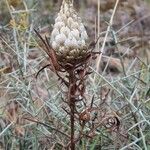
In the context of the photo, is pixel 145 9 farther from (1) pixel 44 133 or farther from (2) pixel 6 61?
(1) pixel 44 133

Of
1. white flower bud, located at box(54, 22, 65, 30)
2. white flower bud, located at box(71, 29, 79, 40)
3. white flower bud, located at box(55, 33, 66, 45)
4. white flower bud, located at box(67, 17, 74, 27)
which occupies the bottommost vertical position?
white flower bud, located at box(55, 33, 66, 45)

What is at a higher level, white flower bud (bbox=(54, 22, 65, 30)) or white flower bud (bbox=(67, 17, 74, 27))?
white flower bud (bbox=(67, 17, 74, 27))

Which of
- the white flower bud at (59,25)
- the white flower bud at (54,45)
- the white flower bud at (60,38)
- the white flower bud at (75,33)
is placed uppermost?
the white flower bud at (59,25)

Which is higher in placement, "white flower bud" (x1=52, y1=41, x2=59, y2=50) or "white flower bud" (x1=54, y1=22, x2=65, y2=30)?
"white flower bud" (x1=54, y1=22, x2=65, y2=30)

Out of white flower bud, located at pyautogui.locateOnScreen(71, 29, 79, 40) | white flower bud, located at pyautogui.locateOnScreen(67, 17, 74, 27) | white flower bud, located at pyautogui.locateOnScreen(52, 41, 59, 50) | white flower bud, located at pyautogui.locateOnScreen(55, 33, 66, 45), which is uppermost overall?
white flower bud, located at pyautogui.locateOnScreen(67, 17, 74, 27)

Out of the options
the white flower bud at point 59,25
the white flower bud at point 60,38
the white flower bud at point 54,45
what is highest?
the white flower bud at point 59,25

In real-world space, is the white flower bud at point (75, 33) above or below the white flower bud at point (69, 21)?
below

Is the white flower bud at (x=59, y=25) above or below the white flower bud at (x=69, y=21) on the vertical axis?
below

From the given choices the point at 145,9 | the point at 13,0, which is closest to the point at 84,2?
the point at 145,9
